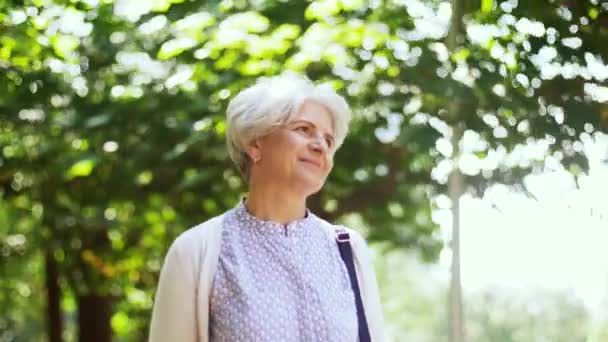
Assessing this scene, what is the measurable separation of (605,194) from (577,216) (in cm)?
7

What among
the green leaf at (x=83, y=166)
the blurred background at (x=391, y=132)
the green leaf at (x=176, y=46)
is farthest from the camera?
the green leaf at (x=83, y=166)

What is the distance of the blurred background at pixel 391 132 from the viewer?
6.11ft

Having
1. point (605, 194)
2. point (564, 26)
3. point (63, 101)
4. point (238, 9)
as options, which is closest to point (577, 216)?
point (605, 194)

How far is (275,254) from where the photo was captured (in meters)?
1.13

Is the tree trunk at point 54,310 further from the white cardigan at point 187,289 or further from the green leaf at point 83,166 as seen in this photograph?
the white cardigan at point 187,289

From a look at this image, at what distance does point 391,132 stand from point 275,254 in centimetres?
104

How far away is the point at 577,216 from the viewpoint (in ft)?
6.10

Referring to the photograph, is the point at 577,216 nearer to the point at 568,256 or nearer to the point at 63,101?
the point at 568,256

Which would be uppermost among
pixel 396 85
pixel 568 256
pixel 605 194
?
pixel 396 85

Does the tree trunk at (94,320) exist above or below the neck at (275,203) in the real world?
below

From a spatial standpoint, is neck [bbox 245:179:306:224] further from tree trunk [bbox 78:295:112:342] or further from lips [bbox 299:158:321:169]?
tree trunk [bbox 78:295:112:342]

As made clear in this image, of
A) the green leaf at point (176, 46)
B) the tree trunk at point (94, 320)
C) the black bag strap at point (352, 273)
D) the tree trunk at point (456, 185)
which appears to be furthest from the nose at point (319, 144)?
the tree trunk at point (94, 320)

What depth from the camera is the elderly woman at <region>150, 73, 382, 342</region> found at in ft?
3.52

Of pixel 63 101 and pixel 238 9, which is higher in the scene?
pixel 238 9
